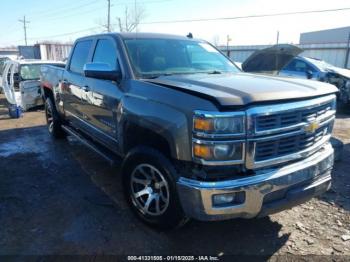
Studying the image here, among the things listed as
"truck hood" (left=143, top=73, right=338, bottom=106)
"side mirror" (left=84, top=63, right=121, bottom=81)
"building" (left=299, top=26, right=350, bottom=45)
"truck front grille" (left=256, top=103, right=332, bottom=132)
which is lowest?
"truck front grille" (left=256, top=103, right=332, bottom=132)

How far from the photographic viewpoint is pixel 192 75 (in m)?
3.67

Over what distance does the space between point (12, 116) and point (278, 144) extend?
9.31m

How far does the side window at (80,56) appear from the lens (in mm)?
4996

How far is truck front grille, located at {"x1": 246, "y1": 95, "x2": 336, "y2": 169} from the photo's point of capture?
259 centimetres

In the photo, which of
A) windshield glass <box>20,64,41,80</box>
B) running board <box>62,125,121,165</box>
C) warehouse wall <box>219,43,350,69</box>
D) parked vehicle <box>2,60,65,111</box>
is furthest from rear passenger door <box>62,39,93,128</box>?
warehouse wall <box>219,43,350,69</box>

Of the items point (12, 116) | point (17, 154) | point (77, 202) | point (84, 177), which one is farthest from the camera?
point (12, 116)

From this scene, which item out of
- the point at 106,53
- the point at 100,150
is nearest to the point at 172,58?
the point at 106,53

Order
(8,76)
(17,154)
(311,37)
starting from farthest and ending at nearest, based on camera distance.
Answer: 1. (311,37)
2. (8,76)
3. (17,154)

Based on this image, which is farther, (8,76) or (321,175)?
(8,76)

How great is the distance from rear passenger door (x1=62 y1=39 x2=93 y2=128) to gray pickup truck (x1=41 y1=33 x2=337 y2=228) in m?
0.94

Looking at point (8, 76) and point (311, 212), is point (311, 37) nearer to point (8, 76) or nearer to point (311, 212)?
point (8, 76)

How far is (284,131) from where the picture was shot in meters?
2.74

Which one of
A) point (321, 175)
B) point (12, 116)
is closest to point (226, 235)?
point (321, 175)

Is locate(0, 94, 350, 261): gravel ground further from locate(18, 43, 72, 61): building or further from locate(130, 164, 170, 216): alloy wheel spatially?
locate(18, 43, 72, 61): building
